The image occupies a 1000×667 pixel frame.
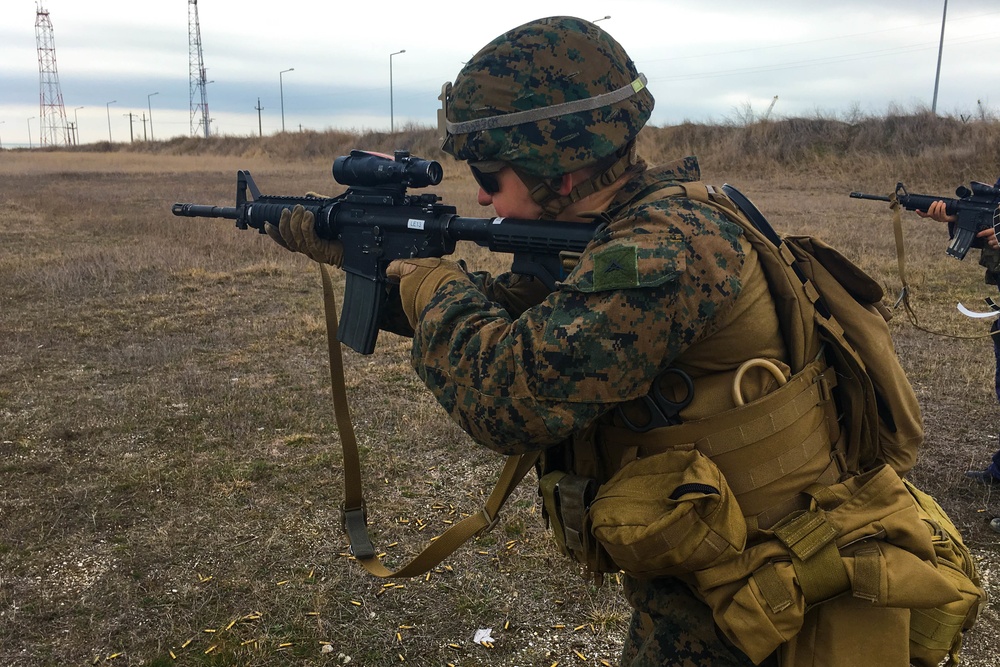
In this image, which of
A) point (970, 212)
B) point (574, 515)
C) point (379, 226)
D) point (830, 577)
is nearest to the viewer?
point (830, 577)

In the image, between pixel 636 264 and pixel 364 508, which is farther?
pixel 364 508

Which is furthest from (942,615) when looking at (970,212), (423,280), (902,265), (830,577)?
(970,212)

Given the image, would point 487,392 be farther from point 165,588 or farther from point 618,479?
point 165,588

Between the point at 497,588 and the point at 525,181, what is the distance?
2394 mm

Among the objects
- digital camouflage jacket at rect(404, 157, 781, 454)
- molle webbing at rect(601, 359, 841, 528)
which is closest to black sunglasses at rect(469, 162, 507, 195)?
digital camouflage jacket at rect(404, 157, 781, 454)

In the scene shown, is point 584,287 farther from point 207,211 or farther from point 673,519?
point 207,211

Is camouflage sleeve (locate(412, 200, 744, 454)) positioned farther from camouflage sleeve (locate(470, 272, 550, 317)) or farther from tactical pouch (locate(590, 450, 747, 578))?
camouflage sleeve (locate(470, 272, 550, 317))

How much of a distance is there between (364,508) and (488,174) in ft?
5.43

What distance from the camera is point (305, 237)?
3213 millimetres

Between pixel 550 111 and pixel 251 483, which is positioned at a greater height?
pixel 550 111

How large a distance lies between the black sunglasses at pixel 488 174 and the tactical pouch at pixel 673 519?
873 millimetres

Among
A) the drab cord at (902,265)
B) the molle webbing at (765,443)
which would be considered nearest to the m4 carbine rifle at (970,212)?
the drab cord at (902,265)

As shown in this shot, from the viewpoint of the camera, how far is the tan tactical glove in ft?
6.72

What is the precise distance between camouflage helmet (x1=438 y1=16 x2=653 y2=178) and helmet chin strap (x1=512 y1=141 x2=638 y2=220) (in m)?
0.05
